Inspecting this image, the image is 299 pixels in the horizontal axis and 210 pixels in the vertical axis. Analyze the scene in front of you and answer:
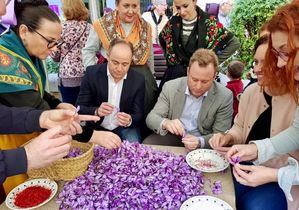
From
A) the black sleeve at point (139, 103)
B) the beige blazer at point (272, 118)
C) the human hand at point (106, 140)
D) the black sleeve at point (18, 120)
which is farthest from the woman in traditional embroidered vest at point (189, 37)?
the black sleeve at point (18, 120)

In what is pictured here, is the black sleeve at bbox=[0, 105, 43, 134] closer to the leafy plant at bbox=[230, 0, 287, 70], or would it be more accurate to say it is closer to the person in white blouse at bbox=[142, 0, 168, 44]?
the person in white blouse at bbox=[142, 0, 168, 44]

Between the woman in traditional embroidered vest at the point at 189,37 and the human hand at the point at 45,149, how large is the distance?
1.77 metres

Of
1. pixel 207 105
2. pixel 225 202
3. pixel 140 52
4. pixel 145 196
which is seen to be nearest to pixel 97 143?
pixel 145 196

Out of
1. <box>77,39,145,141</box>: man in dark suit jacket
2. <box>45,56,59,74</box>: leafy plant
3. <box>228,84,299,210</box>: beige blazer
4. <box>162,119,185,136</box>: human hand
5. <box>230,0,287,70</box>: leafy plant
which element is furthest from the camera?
<box>45,56,59,74</box>: leafy plant

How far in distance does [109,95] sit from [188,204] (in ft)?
4.53

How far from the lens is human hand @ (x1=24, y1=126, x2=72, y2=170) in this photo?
1057mm

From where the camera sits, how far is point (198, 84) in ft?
6.72

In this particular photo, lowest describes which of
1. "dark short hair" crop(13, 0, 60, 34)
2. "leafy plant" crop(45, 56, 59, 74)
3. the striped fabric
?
"leafy plant" crop(45, 56, 59, 74)

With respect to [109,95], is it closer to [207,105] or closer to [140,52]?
[140,52]

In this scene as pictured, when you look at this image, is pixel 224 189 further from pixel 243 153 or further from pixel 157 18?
pixel 157 18

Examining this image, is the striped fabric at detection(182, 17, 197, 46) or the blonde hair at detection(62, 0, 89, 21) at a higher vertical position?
the blonde hair at detection(62, 0, 89, 21)

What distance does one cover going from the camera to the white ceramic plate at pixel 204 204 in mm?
1204

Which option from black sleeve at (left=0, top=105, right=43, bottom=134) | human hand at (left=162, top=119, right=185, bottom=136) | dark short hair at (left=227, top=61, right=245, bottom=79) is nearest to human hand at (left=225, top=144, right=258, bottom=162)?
human hand at (left=162, top=119, right=185, bottom=136)

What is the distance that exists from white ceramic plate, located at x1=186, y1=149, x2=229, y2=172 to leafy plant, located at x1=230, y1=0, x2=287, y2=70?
8.99ft
